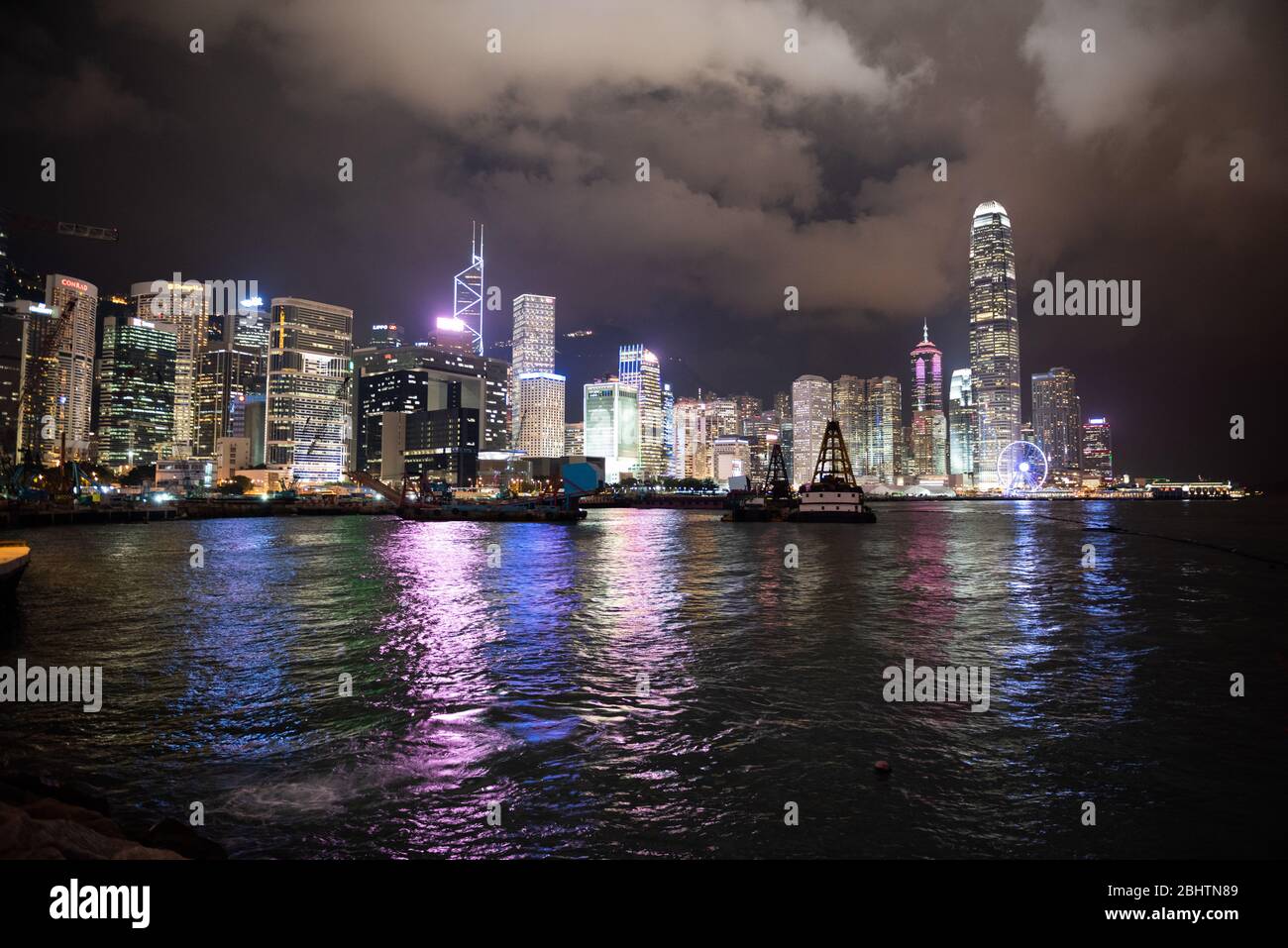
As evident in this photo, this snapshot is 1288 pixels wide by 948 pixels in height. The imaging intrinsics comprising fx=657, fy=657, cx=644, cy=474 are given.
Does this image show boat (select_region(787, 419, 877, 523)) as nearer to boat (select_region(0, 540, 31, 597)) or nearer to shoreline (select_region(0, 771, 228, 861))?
boat (select_region(0, 540, 31, 597))

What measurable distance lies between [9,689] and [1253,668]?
1340 inches

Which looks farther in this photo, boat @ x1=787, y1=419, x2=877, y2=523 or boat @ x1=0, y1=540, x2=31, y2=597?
boat @ x1=787, y1=419, x2=877, y2=523

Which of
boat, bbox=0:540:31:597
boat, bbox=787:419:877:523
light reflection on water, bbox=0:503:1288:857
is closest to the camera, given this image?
light reflection on water, bbox=0:503:1288:857

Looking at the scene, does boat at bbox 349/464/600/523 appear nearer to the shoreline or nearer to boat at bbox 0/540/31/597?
boat at bbox 0/540/31/597

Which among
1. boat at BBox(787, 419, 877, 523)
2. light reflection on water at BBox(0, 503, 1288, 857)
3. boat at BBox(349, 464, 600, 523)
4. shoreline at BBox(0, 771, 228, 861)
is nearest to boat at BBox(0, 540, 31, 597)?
light reflection on water at BBox(0, 503, 1288, 857)

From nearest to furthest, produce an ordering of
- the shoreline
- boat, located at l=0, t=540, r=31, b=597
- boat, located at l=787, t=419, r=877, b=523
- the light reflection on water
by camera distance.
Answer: the shoreline
the light reflection on water
boat, located at l=0, t=540, r=31, b=597
boat, located at l=787, t=419, r=877, b=523

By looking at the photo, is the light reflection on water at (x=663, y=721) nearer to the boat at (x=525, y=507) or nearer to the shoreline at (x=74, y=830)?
the shoreline at (x=74, y=830)

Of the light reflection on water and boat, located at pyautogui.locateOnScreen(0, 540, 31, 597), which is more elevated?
boat, located at pyautogui.locateOnScreen(0, 540, 31, 597)

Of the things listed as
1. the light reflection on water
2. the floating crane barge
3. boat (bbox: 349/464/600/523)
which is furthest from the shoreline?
the floating crane barge

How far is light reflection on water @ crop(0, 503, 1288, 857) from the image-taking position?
9.48m

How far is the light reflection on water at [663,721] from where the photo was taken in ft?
31.1

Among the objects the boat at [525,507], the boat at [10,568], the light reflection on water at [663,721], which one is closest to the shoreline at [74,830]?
the light reflection on water at [663,721]

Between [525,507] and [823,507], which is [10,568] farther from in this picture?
[823,507]

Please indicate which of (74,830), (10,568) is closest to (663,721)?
(74,830)
